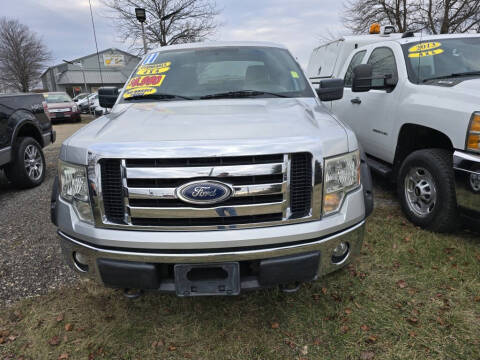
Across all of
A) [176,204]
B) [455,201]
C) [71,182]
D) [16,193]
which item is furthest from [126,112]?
[16,193]

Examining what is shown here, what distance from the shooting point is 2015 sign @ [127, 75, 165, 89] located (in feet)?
9.58

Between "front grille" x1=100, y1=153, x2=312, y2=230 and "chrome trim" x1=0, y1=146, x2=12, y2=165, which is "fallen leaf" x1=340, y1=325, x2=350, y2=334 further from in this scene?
"chrome trim" x1=0, y1=146, x2=12, y2=165

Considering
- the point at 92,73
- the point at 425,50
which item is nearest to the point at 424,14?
the point at 425,50

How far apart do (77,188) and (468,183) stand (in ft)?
9.61

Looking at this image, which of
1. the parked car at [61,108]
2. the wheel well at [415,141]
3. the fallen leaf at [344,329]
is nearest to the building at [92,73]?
the parked car at [61,108]

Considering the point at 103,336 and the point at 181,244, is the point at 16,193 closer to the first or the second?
the point at 103,336

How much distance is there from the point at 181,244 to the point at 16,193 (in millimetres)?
4725

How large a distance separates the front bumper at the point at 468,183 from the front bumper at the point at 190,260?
1.53m

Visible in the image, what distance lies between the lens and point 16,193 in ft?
17.0

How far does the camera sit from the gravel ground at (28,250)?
2.76m

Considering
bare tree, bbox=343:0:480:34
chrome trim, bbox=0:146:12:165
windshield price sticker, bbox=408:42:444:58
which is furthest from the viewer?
bare tree, bbox=343:0:480:34

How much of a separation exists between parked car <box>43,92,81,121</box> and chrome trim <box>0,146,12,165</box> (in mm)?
13965

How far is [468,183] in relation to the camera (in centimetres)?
274

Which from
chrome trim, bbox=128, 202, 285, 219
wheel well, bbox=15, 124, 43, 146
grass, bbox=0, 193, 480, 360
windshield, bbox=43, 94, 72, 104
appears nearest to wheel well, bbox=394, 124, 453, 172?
grass, bbox=0, 193, 480, 360
